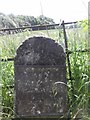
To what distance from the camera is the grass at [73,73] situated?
12.8 ft

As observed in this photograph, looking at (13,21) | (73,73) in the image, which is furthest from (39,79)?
(13,21)

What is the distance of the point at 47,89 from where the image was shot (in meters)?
3.80

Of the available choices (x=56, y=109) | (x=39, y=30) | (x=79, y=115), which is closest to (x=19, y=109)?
(x=56, y=109)

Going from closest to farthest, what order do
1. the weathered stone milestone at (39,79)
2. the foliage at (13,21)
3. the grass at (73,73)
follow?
the weathered stone milestone at (39,79) < the grass at (73,73) < the foliage at (13,21)

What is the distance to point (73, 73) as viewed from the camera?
4332 mm

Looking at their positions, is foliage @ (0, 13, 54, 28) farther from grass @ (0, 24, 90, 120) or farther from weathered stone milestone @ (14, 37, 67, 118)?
weathered stone milestone @ (14, 37, 67, 118)

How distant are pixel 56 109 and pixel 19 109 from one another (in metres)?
0.40

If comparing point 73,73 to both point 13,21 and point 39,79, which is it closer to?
point 39,79

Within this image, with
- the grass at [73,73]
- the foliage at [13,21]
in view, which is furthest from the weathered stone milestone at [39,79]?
the foliage at [13,21]

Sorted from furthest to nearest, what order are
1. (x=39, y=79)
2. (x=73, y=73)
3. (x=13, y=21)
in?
(x=13, y=21)
(x=73, y=73)
(x=39, y=79)

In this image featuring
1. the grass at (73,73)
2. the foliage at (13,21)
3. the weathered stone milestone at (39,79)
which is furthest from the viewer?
the foliage at (13,21)

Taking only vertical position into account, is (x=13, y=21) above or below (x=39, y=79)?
above

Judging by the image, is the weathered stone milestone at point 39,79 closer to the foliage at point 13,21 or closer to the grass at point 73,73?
the grass at point 73,73

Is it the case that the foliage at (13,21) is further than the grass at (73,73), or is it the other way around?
the foliage at (13,21)
